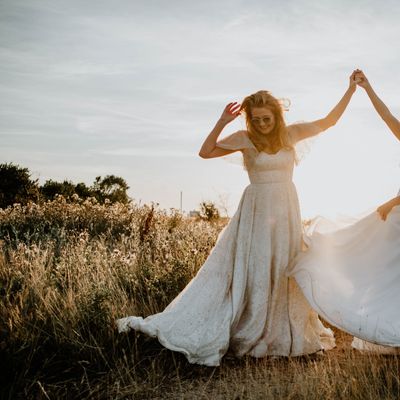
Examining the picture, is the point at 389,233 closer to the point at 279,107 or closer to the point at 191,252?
the point at 279,107

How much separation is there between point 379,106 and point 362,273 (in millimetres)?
1507

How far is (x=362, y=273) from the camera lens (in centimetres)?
416

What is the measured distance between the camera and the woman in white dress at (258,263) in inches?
175

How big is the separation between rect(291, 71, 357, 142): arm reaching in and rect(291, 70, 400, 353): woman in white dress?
0.11 meters

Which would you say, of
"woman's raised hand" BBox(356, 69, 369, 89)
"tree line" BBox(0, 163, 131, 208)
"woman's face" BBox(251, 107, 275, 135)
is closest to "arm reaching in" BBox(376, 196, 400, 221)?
"woman's raised hand" BBox(356, 69, 369, 89)

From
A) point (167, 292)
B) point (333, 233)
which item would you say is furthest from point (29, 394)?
point (333, 233)

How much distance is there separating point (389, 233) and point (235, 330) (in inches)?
64.5

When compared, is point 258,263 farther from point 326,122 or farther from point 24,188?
point 24,188

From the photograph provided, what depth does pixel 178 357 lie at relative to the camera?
4.32 meters

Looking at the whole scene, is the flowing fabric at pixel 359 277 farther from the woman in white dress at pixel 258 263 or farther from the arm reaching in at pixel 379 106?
the arm reaching in at pixel 379 106

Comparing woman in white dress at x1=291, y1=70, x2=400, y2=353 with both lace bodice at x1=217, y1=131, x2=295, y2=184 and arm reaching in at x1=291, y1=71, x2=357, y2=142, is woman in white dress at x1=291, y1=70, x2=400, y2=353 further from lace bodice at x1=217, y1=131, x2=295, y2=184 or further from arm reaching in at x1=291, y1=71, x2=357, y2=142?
lace bodice at x1=217, y1=131, x2=295, y2=184

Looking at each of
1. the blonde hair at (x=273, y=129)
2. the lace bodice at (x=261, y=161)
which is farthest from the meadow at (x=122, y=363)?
the blonde hair at (x=273, y=129)

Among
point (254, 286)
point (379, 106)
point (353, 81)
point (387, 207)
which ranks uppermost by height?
point (353, 81)

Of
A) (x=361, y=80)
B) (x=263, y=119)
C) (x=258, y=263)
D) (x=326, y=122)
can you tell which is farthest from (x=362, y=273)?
(x=361, y=80)
